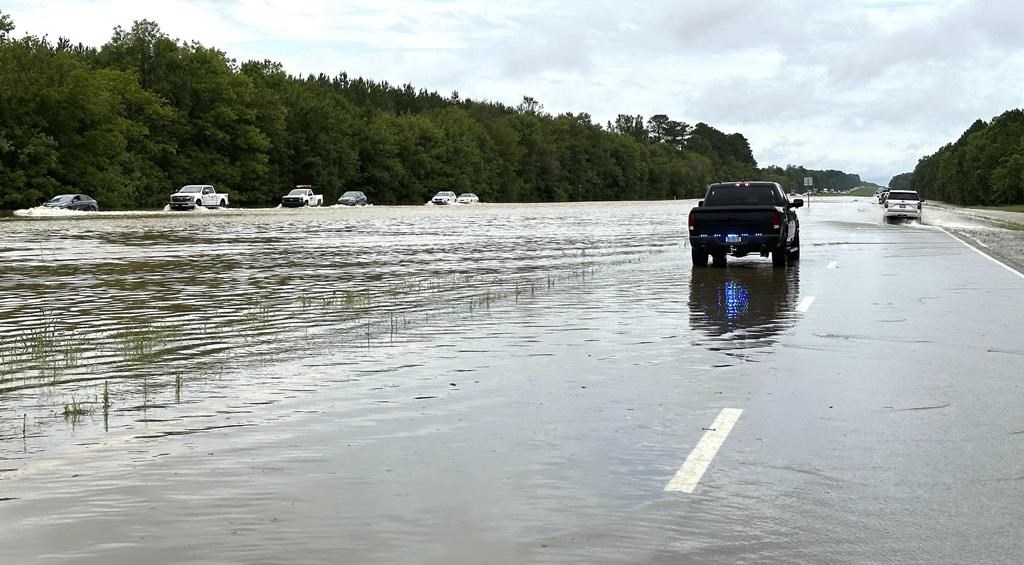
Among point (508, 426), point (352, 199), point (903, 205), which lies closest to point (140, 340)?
point (508, 426)

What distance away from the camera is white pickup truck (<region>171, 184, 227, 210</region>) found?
8562 centimetres

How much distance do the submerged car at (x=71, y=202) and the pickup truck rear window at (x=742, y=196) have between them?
55300mm

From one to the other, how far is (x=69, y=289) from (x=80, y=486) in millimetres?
15011

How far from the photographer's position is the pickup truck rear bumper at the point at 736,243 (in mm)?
26188

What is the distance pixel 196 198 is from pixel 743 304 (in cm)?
7450

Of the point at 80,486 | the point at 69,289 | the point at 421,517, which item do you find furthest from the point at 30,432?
the point at 69,289

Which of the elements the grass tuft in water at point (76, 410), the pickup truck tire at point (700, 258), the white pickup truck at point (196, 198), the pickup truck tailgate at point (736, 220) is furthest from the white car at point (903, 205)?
the grass tuft in water at point (76, 410)

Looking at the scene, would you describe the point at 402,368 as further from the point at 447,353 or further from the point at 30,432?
the point at 30,432

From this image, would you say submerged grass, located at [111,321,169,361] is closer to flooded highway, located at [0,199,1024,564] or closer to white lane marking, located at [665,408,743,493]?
flooded highway, located at [0,199,1024,564]

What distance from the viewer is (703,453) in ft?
26.1

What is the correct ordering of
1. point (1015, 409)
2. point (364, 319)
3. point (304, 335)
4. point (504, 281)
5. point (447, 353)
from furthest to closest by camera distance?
point (504, 281) → point (364, 319) → point (304, 335) → point (447, 353) → point (1015, 409)

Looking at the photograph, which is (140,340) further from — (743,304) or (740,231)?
(740,231)

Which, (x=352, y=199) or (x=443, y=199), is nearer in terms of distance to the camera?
(x=352, y=199)

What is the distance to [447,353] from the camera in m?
12.9
